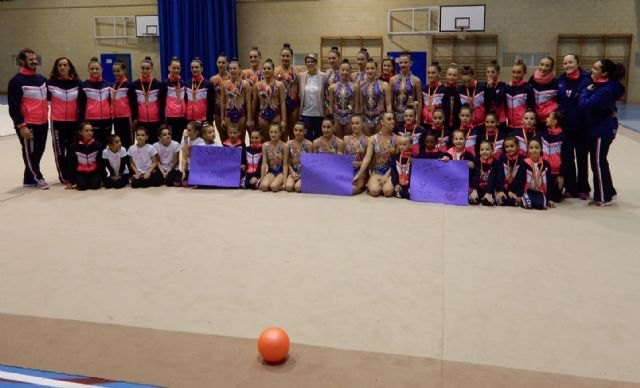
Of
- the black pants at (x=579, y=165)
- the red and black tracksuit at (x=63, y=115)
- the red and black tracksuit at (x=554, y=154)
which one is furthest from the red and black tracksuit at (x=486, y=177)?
the red and black tracksuit at (x=63, y=115)

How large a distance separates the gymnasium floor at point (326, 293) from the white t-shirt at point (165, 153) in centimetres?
113

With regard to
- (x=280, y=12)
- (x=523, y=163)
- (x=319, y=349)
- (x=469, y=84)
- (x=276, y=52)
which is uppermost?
(x=280, y=12)

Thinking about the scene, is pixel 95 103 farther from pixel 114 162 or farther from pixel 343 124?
pixel 343 124

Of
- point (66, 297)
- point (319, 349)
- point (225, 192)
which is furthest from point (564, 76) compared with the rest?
point (66, 297)

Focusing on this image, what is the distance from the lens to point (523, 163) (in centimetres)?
593

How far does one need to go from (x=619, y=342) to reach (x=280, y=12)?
1719 cm

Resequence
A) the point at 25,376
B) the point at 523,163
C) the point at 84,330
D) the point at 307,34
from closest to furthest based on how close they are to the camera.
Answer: the point at 25,376, the point at 84,330, the point at 523,163, the point at 307,34

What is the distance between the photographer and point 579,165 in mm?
6402

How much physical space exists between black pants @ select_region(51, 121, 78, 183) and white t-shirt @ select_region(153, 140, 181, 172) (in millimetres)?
Answer: 1024

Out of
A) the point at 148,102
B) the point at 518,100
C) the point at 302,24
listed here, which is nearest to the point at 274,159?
the point at 148,102

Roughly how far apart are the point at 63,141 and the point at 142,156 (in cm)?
101

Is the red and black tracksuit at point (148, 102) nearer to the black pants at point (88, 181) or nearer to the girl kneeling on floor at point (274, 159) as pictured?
the black pants at point (88, 181)

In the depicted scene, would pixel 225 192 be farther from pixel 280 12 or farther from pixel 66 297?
pixel 280 12

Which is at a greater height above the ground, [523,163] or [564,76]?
[564,76]
